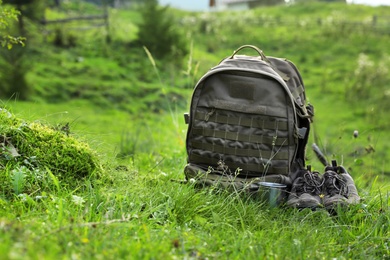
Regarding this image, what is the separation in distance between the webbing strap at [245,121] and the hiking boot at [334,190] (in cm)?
49

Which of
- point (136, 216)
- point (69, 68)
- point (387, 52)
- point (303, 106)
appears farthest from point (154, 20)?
point (136, 216)

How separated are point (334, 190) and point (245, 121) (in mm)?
812

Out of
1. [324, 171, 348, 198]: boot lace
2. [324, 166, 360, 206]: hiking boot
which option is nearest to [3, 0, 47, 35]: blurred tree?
[324, 166, 360, 206]: hiking boot

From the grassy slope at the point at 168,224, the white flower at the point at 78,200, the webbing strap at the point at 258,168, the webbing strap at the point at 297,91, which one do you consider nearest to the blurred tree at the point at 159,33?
the grassy slope at the point at 168,224

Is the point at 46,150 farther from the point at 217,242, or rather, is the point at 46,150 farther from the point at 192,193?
the point at 217,242

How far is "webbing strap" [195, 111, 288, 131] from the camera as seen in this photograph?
13.6 feet

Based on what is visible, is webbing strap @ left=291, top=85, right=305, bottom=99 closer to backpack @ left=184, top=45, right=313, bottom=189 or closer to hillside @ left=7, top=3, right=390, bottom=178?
backpack @ left=184, top=45, right=313, bottom=189

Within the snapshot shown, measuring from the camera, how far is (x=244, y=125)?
13.8ft

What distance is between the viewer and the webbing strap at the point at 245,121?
4152mm

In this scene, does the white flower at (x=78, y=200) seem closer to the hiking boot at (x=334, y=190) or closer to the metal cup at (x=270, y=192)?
the metal cup at (x=270, y=192)

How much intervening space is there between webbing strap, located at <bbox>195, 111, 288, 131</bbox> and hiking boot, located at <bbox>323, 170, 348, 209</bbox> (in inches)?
19.4

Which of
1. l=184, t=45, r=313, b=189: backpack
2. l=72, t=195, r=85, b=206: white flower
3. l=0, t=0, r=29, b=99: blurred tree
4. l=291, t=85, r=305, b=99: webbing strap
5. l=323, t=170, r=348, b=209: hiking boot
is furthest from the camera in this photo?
l=0, t=0, r=29, b=99: blurred tree

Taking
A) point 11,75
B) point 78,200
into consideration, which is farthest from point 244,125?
point 11,75

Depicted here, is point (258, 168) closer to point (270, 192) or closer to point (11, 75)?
point (270, 192)
